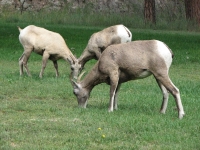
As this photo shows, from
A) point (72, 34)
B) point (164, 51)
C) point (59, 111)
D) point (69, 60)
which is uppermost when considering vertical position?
point (164, 51)

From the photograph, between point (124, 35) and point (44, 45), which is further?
point (124, 35)

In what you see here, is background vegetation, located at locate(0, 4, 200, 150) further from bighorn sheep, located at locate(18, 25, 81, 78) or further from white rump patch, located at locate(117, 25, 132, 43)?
white rump patch, located at locate(117, 25, 132, 43)

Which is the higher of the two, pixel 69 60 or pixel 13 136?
pixel 13 136

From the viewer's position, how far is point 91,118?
930 centimetres

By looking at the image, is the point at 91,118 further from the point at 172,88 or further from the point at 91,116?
the point at 172,88

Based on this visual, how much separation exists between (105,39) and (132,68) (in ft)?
19.4

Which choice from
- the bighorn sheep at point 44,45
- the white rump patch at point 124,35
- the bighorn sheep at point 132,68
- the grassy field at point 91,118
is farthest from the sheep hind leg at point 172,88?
the white rump patch at point 124,35

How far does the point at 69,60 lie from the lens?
50.4ft

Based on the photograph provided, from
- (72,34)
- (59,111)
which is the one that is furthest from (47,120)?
(72,34)

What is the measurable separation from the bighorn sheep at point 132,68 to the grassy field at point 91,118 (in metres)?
0.31

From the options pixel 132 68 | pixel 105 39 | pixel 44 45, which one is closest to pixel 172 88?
pixel 132 68

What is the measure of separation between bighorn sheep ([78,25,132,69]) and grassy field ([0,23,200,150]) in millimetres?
1139

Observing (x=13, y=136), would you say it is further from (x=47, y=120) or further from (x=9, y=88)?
(x=9, y=88)

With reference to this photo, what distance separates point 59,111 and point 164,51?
2019 millimetres
